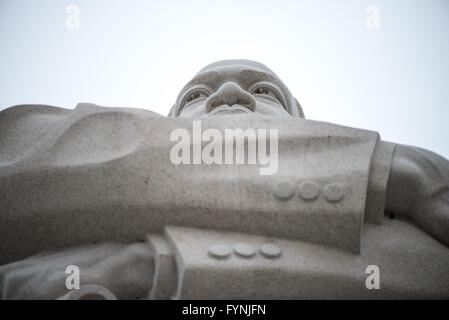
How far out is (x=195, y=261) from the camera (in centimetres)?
288

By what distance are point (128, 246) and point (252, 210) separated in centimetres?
82

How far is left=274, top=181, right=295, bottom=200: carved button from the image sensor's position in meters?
3.20

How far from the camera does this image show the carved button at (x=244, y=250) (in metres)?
2.97

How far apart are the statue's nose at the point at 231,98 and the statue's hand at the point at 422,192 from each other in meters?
1.57

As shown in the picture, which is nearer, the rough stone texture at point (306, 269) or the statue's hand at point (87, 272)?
the rough stone texture at point (306, 269)

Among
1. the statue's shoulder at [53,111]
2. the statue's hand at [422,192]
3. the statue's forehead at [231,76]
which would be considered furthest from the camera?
the statue's forehead at [231,76]

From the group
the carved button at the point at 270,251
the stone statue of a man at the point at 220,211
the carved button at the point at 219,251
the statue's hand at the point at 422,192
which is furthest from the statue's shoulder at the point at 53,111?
the statue's hand at the point at 422,192

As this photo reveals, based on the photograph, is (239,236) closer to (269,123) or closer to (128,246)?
(128,246)

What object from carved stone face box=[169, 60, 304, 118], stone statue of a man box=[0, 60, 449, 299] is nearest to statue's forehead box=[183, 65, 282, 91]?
carved stone face box=[169, 60, 304, 118]

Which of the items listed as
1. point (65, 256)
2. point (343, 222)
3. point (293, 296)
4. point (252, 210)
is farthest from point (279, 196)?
point (65, 256)

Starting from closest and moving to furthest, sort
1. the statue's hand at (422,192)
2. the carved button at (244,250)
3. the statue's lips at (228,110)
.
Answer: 1. the carved button at (244,250)
2. the statue's hand at (422,192)
3. the statue's lips at (228,110)

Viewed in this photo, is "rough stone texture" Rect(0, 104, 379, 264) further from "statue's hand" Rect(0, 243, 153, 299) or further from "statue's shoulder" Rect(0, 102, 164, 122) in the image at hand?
"statue's shoulder" Rect(0, 102, 164, 122)

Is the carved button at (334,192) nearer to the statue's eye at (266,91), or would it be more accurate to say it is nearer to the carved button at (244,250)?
the carved button at (244,250)

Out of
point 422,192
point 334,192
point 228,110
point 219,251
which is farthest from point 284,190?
point 228,110
